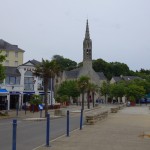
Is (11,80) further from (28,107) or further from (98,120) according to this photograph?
(98,120)

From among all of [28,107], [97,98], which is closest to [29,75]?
[28,107]

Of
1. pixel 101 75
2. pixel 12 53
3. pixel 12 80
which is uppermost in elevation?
pixel 101 75

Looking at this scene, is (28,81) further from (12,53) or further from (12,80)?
(12,53)

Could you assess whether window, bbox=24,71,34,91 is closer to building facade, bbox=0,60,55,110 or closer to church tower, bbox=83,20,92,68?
building facade, bbox=0,60,55,110

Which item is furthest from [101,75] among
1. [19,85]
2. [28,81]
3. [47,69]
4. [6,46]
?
[47,69]

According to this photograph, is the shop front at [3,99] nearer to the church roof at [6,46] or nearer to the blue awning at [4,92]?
the blue awning at [4,92]

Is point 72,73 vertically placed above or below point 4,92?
above

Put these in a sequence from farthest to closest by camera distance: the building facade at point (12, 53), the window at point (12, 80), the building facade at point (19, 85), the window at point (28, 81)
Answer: the building facade at point (12, 53), the window at point (28, 81), the window at point (12, 80), the building facade at point (19, 85)

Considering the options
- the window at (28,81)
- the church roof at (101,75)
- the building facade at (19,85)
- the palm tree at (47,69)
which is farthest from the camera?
the church roof at (101,75)

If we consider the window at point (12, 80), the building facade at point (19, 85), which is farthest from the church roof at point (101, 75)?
the window at point (12, 80)

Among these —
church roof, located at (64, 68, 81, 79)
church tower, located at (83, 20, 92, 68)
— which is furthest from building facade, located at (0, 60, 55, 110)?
church roof, located at (64, 68, 81, 79)

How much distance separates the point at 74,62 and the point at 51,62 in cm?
12589

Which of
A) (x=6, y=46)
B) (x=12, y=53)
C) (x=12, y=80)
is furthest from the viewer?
(x=6, y=46)

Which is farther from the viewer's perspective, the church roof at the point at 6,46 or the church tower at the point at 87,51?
the church tower at the point at 87,51
